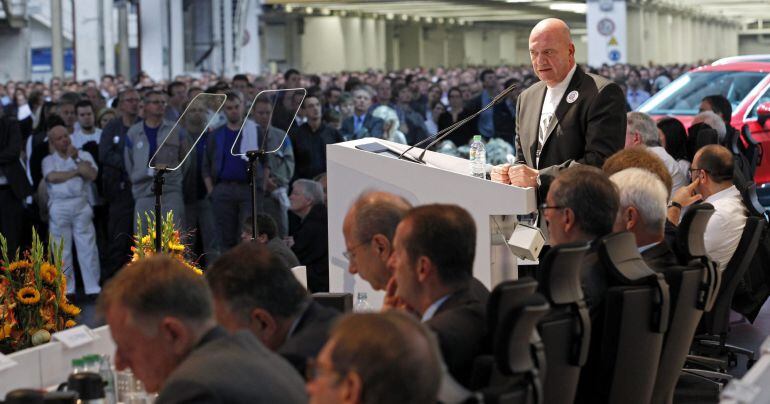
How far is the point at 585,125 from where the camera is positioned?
5.82 meters

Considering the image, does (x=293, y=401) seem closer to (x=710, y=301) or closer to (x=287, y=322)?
(x=287, y=322)

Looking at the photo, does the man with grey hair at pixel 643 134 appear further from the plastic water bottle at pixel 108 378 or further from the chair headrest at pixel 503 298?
the chair headrest at pixel 503 298

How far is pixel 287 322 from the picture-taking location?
11.7ft

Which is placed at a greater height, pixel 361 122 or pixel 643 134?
pixel 361 122

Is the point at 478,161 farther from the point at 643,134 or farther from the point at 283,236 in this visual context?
the point at 283,236

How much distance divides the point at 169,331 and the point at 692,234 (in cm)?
249

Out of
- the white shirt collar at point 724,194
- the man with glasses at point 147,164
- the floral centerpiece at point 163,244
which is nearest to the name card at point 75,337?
the floral centerpiece at point 163,244

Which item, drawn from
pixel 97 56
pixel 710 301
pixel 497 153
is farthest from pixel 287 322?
pixel 97 56

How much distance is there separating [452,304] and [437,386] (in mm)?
1221

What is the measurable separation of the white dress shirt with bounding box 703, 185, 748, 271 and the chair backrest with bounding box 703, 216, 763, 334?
0.36 feet

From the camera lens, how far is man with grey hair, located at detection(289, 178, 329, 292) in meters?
9.16

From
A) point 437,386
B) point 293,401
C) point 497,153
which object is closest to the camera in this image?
point 437,386

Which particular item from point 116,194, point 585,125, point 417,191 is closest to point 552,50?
point 585,125

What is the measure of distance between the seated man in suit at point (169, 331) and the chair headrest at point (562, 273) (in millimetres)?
988
